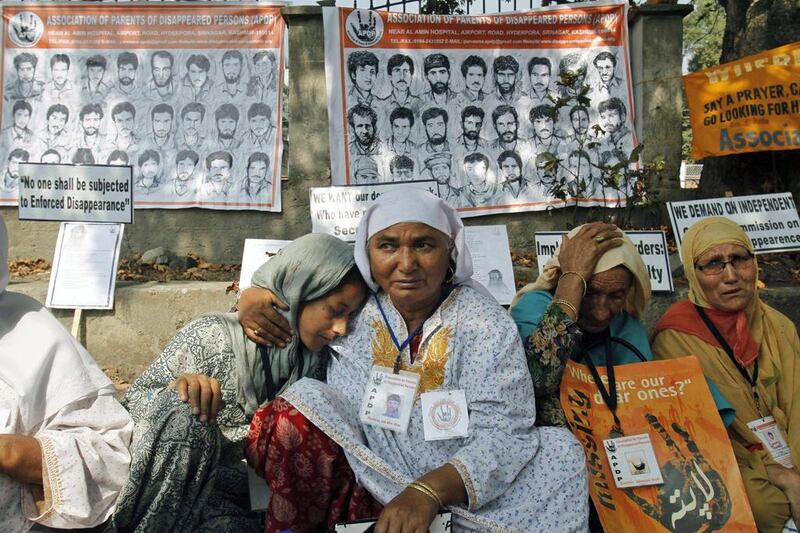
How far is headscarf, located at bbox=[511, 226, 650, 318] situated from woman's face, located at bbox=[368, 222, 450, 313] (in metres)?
0.55

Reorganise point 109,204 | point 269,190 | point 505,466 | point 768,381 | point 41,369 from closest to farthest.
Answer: point 41,369 → point 505,466 → point 768,381 → point 109,204 → point 269,190

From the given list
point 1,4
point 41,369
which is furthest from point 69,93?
point 41,369

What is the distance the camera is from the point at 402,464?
2637 millimetres

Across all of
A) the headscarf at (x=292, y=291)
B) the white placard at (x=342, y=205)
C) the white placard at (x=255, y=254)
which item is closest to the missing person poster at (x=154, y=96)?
the white placard at (x=342, y=205)

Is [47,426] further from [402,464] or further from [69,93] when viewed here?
[69,93]

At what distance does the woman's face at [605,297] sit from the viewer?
9.80ft

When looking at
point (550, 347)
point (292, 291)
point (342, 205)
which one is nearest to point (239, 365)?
point (292, 291)

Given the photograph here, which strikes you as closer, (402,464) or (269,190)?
(402,464)

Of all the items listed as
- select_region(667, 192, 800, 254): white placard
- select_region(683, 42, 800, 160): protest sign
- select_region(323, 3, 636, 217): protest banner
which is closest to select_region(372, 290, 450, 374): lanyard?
select_region(667, 192, 800, 254): white placard

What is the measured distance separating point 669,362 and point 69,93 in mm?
5378

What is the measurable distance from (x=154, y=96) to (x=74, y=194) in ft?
5.95

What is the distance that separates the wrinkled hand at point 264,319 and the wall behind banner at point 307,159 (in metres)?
3.56

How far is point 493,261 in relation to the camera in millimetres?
5332

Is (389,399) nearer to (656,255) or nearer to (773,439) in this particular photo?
(773,439)
